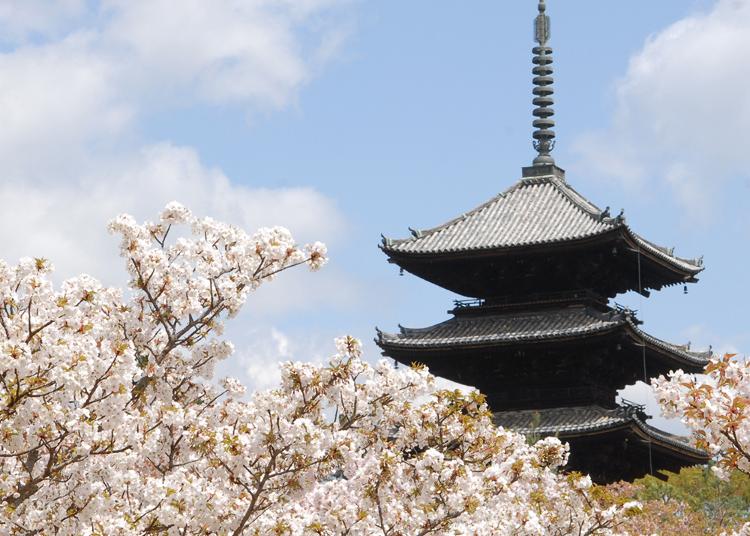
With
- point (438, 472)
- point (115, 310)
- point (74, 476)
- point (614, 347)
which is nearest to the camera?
point (74, 476)

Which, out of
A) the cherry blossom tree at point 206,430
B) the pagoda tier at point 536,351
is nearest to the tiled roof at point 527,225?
the pagoda tier at point 536,351

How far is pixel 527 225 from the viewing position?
36594mm

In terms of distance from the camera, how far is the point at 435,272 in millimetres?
37438

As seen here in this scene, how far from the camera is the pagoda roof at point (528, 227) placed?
116 feet

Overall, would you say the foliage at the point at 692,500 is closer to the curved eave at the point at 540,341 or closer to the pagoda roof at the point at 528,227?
the curved eave at the point at 540,341

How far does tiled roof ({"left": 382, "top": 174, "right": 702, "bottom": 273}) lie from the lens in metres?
35.5

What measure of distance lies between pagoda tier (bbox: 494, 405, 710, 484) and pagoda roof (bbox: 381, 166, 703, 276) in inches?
157

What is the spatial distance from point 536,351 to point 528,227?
309 centimetres

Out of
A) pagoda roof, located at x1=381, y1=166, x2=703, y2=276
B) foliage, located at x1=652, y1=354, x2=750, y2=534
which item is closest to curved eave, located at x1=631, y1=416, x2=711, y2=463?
pagoda roof, located at x1=381, y1=166, x2=703, y2=276

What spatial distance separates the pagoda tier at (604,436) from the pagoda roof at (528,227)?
398 cm

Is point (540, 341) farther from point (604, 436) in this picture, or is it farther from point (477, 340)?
point (604, 436)

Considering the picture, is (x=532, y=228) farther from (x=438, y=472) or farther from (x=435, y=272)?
(x=438, y=472)

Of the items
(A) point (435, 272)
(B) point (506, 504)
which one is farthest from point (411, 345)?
(B) point (506, 504)

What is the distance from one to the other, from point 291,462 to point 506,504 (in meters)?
3.52
